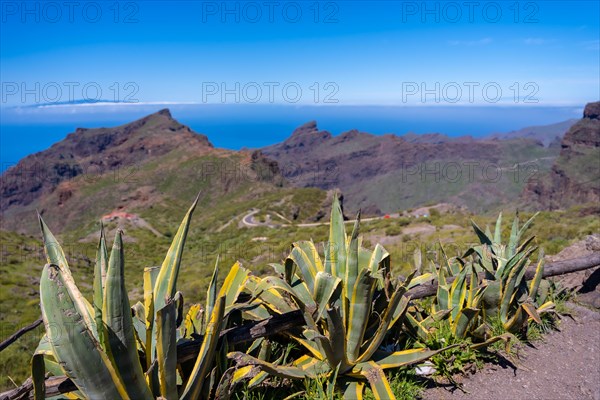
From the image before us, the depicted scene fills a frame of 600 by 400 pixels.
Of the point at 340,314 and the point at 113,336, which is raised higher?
the point at 113,336

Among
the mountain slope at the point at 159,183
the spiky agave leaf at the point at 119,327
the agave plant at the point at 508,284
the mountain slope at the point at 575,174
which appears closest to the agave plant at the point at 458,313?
the agave plant at the point at 508,284

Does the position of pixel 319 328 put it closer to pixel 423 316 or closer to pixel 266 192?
pixel 423 316

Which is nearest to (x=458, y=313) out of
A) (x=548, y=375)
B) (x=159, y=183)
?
(x=548, y=375)

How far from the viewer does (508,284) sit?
167 inches

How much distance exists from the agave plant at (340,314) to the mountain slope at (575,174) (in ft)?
321

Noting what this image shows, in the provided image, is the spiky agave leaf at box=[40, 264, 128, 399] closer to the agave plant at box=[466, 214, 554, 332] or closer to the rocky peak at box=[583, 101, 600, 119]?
the agave plant at box=[466, 214, 554, 332]

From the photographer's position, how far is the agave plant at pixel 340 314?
113 inches

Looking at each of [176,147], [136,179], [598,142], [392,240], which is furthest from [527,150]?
[392,240]

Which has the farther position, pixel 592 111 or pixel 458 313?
pixel 592 111

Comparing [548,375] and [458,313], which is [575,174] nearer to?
[548,375]

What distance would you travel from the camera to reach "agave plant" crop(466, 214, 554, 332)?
13.8 ft

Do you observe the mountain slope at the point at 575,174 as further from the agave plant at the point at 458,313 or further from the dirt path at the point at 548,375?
the agave plant at the point at 458,313

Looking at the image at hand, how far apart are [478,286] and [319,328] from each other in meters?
2.10

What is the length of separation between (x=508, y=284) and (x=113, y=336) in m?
3.79
